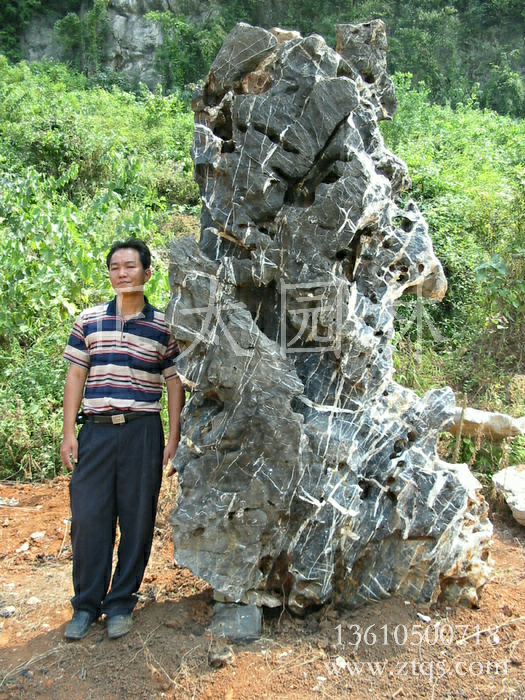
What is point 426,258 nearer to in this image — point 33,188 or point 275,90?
point 275,90

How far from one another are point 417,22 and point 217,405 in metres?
20.1

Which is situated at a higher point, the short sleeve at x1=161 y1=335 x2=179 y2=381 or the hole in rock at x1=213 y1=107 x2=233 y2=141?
the hole in rock at x1=213 y1=107 x2=233 y2=141

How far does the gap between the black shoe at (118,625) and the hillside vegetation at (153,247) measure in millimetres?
2190

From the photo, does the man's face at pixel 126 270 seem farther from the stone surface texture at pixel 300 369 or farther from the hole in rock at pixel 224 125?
Answer: the hole in rock at pixel 224 125

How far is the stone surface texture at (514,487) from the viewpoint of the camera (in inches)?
158

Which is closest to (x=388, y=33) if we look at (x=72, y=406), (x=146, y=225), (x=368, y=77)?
(x=146, y=225)

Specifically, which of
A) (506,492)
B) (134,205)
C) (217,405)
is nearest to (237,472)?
(217,405)

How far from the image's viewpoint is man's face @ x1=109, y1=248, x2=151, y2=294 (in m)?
2.92

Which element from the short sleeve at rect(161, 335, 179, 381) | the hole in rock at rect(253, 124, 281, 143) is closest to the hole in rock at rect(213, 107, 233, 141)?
A: the hole in rock at rect(253, 124, 281, 143)

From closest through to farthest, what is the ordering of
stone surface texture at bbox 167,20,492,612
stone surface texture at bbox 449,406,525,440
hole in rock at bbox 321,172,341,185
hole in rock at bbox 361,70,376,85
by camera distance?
stone surface texture at bbox 167,20,492,612
hole in rock at bbox 321,172,341,185
hole in rock at bbox 361,70,376,85
stone surface texture at bbox 449,406,525,440

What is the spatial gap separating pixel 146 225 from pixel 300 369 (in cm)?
422

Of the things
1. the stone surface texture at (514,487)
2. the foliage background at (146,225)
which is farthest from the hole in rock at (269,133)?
the stone surface texture at (514,487)

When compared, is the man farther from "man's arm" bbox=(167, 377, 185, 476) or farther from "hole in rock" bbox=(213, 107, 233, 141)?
"hole in rock" bbox=(213, 107, 233, 141)

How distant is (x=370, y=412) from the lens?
3109 mm
